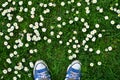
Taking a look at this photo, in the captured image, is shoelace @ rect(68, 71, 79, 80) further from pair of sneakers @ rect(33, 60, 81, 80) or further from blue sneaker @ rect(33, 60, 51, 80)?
blue sneaker @ rect(33, 60, 51, 80)

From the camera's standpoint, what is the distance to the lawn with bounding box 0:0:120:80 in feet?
10.8

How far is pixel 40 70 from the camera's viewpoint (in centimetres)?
331

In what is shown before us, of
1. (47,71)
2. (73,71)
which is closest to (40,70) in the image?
(47,71)

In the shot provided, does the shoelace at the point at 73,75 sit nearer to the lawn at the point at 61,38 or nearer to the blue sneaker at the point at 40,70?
the lawn at the point at 61,38

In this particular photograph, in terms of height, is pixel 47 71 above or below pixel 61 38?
below

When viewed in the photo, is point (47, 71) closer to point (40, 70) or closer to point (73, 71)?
point (40, 70)

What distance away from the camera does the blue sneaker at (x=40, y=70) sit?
329 cm

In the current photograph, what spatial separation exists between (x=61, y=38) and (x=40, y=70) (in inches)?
15.1

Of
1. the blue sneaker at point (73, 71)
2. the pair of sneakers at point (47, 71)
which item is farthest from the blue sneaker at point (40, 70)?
the blue sneaker at point (73, 71)

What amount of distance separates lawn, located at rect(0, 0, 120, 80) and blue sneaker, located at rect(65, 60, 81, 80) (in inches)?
1.7

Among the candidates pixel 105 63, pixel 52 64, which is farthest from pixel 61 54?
pixel 105 63

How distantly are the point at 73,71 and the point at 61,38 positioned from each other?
1.15 feet

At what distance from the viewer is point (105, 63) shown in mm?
3266

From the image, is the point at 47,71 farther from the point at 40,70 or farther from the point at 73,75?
the point at 73,75
